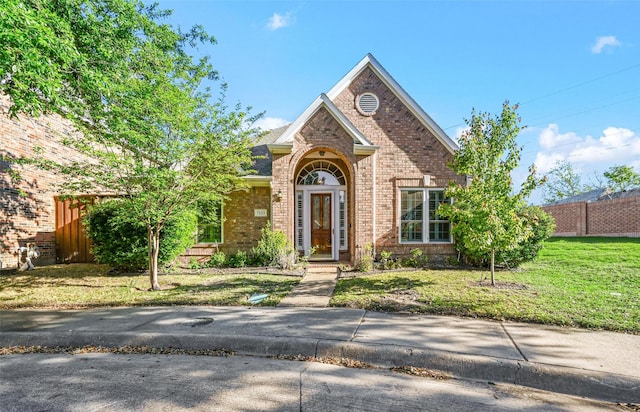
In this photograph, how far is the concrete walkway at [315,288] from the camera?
6336 mm

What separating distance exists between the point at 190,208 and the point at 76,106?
3.67 m

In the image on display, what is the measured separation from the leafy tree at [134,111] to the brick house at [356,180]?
307 cm

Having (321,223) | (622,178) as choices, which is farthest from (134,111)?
(622,178)

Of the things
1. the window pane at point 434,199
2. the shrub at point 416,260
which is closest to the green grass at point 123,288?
the shrub at point 416,260

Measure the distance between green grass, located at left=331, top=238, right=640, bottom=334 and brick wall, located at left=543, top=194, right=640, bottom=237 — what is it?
30.2ft

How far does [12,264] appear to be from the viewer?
957cm

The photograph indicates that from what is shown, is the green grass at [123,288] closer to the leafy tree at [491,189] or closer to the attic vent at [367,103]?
the leafy tree at [491,189]

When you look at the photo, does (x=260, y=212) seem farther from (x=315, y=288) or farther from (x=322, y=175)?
(x=315, y=288)

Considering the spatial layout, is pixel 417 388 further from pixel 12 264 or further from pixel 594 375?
pixel 12 264

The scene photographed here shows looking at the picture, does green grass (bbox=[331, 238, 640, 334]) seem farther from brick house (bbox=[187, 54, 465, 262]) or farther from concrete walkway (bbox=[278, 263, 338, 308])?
brick house (bbox=[187, 54, 465, 262])

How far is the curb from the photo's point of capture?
3.24 m

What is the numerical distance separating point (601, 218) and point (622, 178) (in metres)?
26.7

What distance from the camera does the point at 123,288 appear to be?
766 centimetres

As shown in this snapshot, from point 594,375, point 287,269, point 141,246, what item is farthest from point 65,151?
point 594,375
